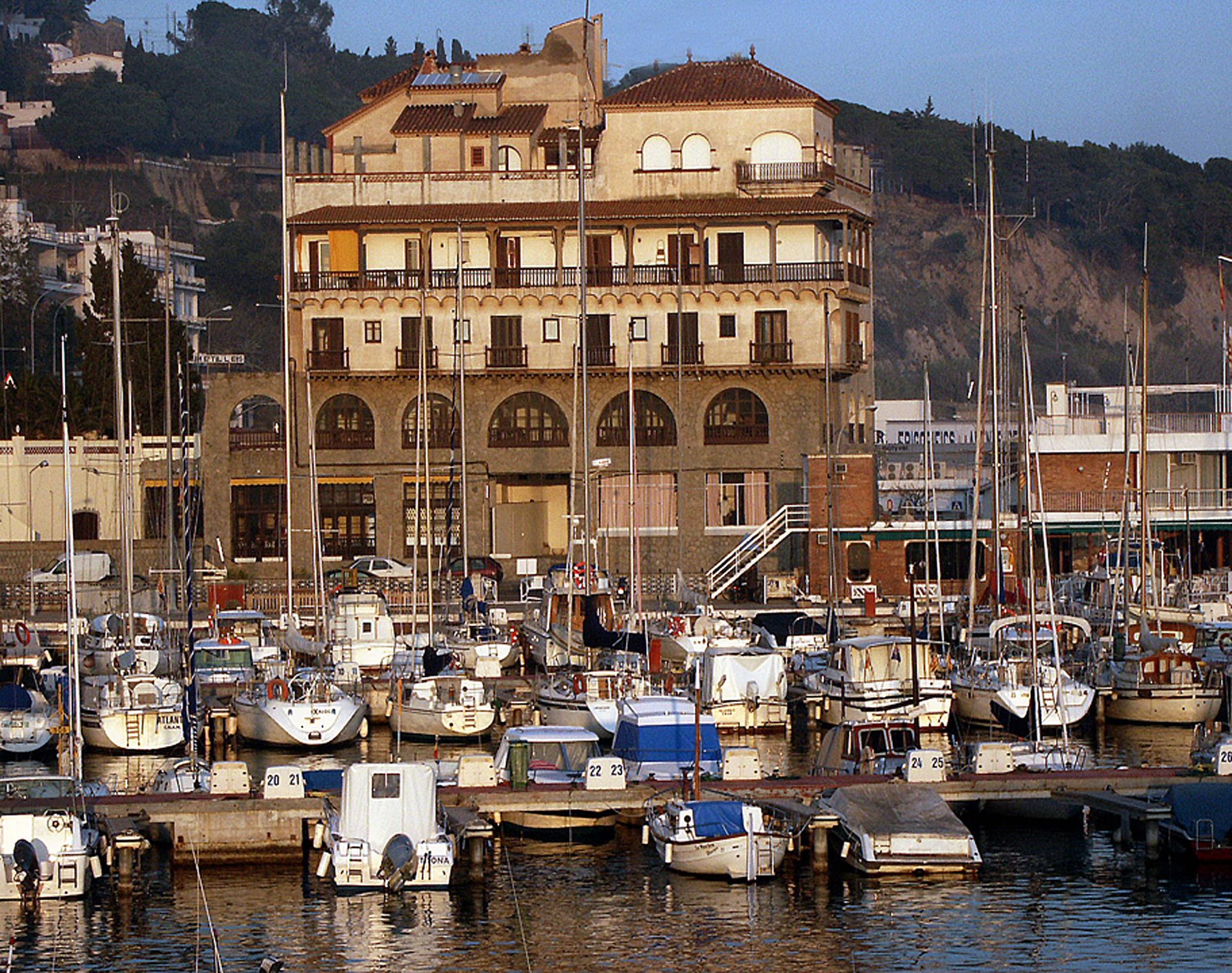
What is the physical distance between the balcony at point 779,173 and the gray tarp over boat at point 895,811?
173 feet

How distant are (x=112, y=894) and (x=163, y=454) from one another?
180ft

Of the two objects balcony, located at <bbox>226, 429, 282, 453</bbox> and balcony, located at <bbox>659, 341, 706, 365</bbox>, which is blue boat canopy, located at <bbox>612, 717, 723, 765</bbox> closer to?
balcony, located at <bbox>659, 341, 706, 365</bbox>

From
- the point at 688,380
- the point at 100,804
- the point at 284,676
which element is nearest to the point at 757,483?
the point at 688,380

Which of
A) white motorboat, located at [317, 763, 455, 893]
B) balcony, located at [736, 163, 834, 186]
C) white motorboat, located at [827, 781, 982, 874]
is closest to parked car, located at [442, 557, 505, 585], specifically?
balcony, located at [736, 163, 834, 186]

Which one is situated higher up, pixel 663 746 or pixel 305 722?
pixel 663 746

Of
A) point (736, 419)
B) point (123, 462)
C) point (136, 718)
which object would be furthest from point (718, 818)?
point (736, 419)

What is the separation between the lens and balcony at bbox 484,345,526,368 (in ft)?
292

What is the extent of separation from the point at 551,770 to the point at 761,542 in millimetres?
42359

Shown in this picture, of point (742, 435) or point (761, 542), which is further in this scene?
point (742, 435)

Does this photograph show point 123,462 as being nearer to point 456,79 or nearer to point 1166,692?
point 1166,692

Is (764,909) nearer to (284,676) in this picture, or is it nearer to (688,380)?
(284,676)

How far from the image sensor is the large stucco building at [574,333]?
289 feet

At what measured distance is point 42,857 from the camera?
37.9 m

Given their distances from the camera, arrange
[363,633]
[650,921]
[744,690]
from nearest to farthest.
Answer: [650,921] → [744,690] → [363,633]
